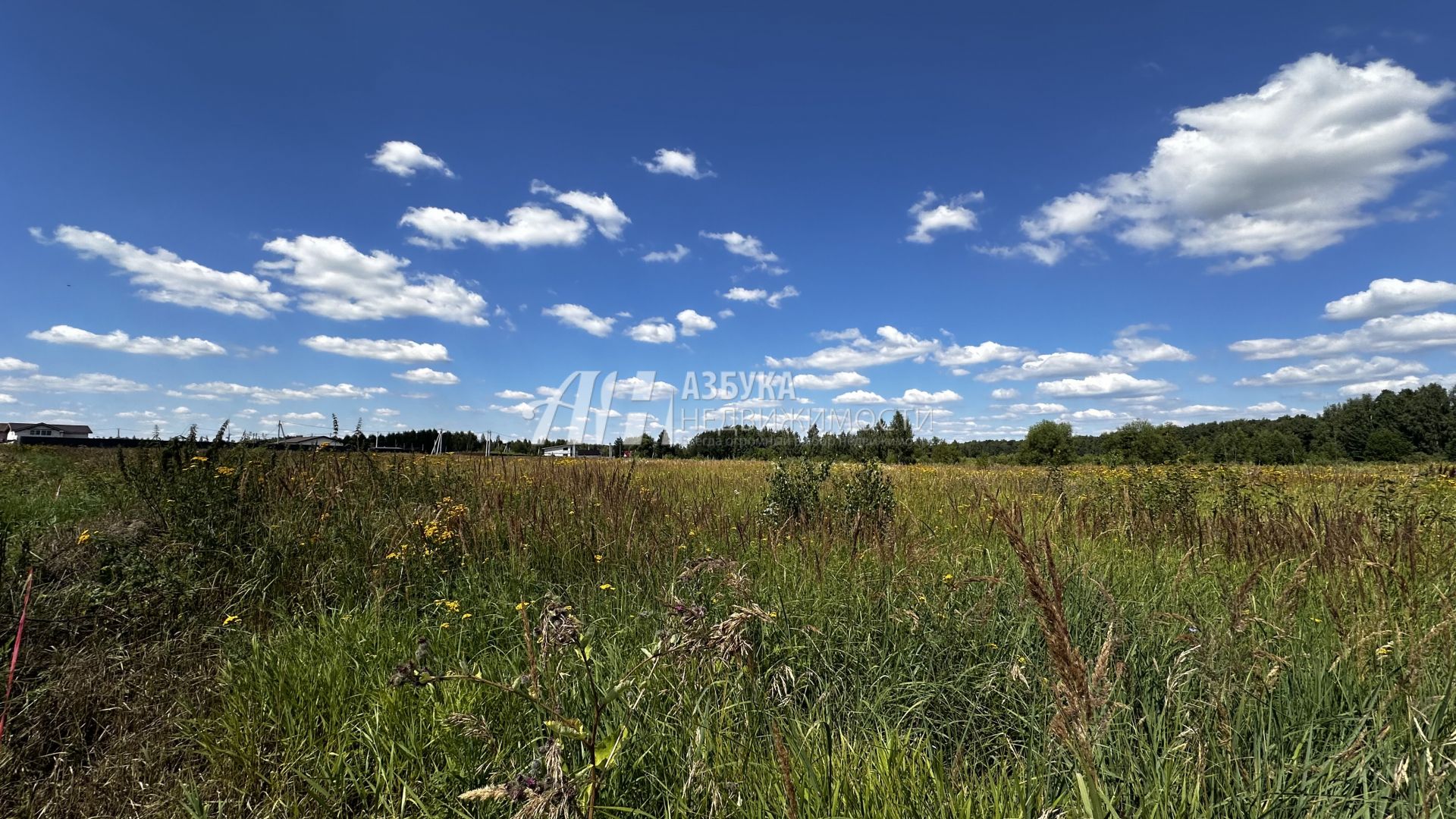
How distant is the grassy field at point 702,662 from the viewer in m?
1.57

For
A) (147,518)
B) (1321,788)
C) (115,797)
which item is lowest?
(115,797)

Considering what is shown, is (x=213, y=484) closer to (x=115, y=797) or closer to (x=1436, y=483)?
(x=115, y=797)

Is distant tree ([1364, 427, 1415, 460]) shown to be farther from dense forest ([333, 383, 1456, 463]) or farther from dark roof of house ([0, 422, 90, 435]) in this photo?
dark roof of house ([0, 422, 90, 435])

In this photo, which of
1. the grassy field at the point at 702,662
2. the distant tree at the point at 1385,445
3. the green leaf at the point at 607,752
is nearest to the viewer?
the green leaf at the point at 607,752

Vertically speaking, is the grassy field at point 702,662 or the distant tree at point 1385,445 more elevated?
the distant tree at point 1385,445

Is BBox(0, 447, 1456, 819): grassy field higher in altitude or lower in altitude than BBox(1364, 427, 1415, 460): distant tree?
lower

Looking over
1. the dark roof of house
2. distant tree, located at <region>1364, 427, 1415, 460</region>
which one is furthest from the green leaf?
the dark roof of house

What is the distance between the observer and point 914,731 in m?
2.25

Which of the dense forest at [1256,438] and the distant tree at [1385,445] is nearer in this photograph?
the dense forest at [1256,438]

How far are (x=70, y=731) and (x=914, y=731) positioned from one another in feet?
11.9

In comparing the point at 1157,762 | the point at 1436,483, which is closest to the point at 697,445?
the point at 1436,483

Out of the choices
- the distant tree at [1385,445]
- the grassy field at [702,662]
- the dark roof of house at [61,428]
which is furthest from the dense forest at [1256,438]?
the dark roof of house at [61,428]

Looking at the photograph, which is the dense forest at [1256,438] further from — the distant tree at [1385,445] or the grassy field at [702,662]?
the grassy field at [702,662]

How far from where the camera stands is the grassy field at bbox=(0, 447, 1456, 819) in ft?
5.14
